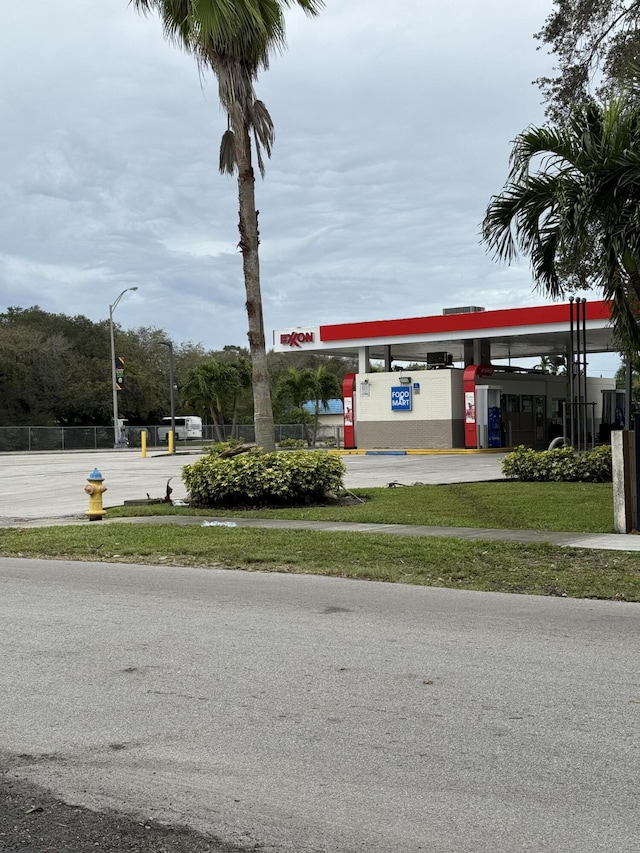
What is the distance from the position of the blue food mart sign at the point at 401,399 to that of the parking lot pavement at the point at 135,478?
11.4 ft

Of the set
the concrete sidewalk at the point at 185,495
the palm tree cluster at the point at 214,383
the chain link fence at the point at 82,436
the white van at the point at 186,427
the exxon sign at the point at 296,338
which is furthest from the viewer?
the white van at the point at 186,427

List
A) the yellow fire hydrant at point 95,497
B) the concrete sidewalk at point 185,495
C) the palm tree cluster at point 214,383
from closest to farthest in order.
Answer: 1. the concrete sidewalk at point 185,495
2. the yellow fire hydrant at point 95,497
3. the palm tree cluster at point 214,383

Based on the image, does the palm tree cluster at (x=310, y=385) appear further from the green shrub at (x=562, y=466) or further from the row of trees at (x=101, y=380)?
the green shrub at (x=562, y=466)

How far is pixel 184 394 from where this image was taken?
200 ft

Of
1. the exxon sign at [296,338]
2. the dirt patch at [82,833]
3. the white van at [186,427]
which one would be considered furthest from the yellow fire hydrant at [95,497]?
the white van at [186,427]

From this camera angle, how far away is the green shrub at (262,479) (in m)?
17.6

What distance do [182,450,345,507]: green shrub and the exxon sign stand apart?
25.9m

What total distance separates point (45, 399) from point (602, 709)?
69.7 metres

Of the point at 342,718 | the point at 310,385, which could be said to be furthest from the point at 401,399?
the point at 342,718

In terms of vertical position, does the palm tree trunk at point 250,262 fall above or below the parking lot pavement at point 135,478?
above

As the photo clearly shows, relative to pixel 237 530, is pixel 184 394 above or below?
above

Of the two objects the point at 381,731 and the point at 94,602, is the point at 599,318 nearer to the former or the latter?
the point at 94,602

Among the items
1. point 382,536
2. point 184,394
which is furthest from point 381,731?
point 184,394

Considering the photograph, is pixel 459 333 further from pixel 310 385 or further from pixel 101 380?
pixel 101 380
